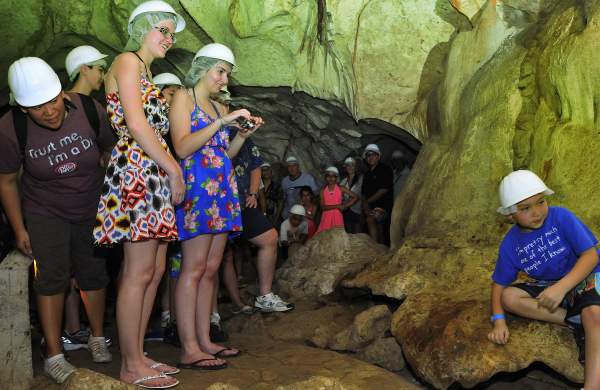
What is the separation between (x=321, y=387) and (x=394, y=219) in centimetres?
354

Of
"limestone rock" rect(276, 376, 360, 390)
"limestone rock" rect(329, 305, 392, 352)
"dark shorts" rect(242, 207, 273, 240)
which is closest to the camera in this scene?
"limestone rock" rect(276, 376, 360, 390)

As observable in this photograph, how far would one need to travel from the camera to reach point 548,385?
434 centimetres

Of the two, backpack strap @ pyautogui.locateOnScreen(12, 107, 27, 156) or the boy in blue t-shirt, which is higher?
backpack strap @ pyautogui.locateOnScreen(12, 107, 27, 156)

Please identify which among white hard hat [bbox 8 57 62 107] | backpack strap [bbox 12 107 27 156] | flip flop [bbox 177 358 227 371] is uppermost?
white hard hat [bbox 8 57 62 107]

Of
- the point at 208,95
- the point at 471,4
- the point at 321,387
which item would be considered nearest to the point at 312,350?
the point at 321,387

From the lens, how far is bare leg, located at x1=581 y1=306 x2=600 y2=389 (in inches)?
139

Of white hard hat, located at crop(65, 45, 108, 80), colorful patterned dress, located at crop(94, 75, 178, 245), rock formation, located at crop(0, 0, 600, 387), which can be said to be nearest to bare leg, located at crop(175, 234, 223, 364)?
colorful patterned dress, located at crop(94, 75, 178, 245)

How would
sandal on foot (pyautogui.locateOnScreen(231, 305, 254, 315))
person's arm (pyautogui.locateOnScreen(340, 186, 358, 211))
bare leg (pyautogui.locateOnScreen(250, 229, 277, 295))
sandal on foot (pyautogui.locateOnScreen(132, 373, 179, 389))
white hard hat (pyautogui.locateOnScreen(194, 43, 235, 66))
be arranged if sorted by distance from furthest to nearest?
1. person's arm (pyautogui.locateOnScreen(340, 186, 358, 211))
2. sandal on foot (pyautogui.locateOnScreen(231, 305, 254, 315))
3. bare leg (pyautogui.locateOnScreen(250, 229, 277, 295))
4. white hard hat (pyautogui.locateOnScreen(194, 43, 235, 66))
5. sandal on foot (pyautogui.locateOnScreen(132, 373, 179, 389))

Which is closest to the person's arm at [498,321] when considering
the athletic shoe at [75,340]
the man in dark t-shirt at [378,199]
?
the athletic shoe at [75,340]

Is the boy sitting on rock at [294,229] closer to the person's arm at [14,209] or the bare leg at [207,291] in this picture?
the bare leg at [207,291]

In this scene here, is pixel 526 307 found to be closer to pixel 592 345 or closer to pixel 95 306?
pixel 592 345

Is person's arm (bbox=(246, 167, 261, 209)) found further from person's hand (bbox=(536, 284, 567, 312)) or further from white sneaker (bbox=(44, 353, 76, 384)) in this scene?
person's hand (bbox=(536, 284, 567, 312))

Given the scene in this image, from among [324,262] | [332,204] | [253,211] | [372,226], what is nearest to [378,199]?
[372,226]

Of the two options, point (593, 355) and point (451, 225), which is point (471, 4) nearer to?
point (451, 225)
